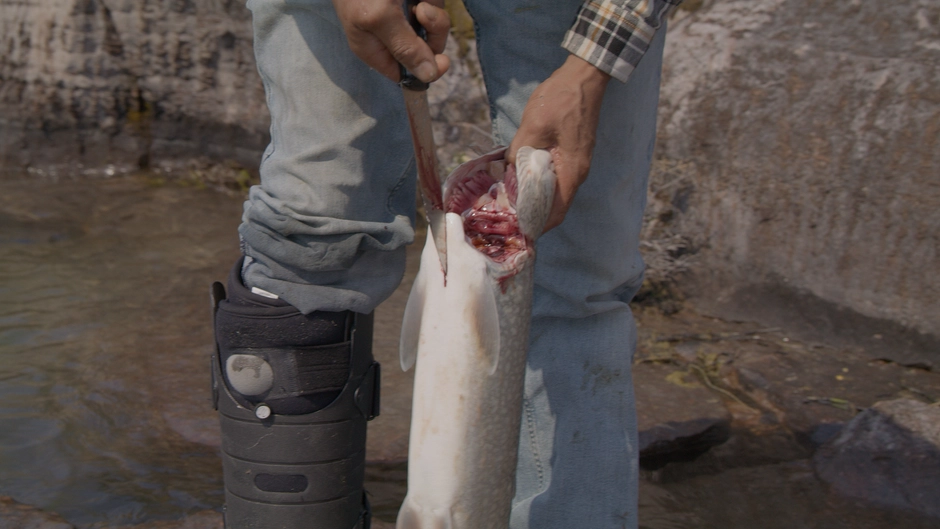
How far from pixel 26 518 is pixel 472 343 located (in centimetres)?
126

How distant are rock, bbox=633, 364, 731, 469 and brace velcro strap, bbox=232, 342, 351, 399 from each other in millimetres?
1220

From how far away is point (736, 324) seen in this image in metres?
3.46

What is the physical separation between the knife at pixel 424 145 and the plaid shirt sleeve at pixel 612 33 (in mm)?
297

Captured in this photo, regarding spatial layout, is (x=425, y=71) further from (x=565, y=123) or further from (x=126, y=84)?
(x=126, y=84)

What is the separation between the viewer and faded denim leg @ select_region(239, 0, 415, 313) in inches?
66.1

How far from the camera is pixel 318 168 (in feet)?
5.52

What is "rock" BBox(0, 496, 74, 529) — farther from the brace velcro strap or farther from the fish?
the fish

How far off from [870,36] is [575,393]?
1.94 metres

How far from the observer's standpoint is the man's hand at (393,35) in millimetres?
1438

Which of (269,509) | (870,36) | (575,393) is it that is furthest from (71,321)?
(870,36)

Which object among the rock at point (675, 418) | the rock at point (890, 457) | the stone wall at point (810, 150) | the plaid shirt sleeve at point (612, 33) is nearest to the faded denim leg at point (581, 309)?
the plaid shirt sleeve at point (612, 33)

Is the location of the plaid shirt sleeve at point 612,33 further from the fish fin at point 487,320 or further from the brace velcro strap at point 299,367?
the brace velcro strap at point 299,367

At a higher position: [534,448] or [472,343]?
[472,343]

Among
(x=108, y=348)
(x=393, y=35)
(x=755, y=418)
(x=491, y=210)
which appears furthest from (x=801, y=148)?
(x=108, y=348)
